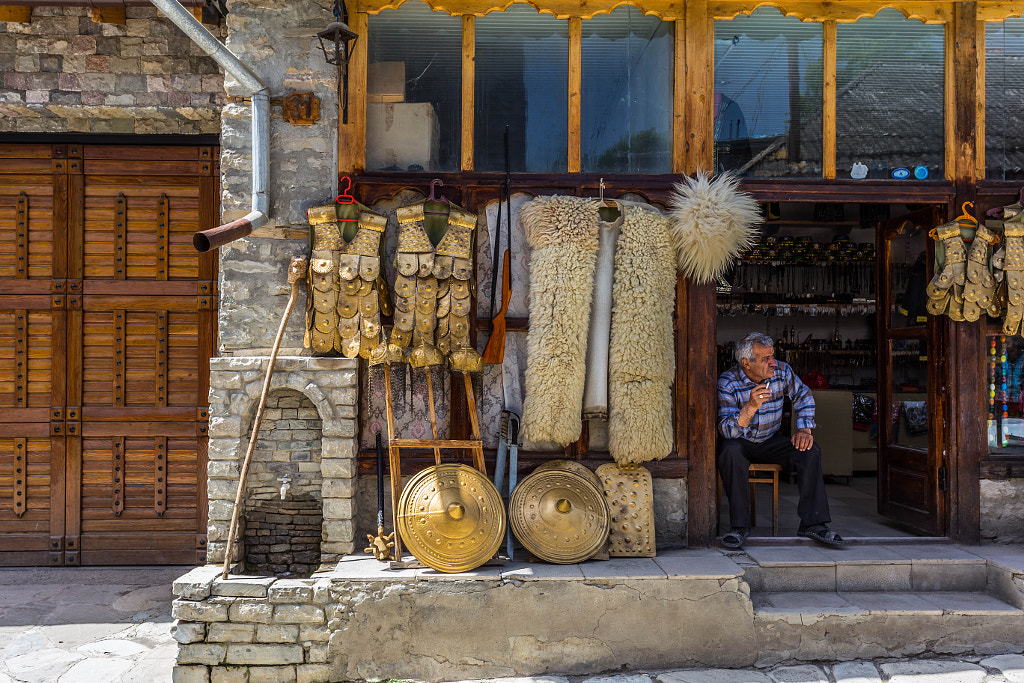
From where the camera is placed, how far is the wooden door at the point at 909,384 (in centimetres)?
504

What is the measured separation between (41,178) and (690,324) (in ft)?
17.0

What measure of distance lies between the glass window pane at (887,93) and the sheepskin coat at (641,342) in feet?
5.09

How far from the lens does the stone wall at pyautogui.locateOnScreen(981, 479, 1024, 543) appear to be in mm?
4863

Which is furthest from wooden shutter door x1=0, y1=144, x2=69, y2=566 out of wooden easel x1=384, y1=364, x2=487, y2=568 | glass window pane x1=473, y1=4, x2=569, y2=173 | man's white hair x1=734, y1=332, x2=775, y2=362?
man's white hair x1=734, y1=332, x2=775, y2=362

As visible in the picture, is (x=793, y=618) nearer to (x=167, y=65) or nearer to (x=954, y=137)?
(x=954, y=137)

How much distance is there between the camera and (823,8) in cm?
485

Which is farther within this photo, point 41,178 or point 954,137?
point 41,178

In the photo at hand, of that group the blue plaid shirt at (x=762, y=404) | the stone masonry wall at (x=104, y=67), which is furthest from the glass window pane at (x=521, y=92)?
the stone masonry wall at (x=104, y=67)

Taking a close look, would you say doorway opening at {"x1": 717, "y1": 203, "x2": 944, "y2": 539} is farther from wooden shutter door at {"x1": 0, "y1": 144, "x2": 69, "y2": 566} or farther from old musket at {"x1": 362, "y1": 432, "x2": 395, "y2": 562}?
wooden shutter door at {"x1": 0, "y1": 144, "x2": 69, "y2": 566}

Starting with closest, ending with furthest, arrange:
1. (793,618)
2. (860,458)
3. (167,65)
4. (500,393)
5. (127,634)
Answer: (793,618) → (127,634) → (500,393) → (167,65) → (860,458)

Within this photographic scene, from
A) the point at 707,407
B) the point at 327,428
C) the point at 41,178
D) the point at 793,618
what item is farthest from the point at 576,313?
the point at 41,178

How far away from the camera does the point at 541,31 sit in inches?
190

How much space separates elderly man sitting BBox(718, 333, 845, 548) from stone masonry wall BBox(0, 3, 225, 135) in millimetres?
4436

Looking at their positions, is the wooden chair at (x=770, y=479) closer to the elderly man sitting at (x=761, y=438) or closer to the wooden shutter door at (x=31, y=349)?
the elderly man sitting at (x=761, y=438)
